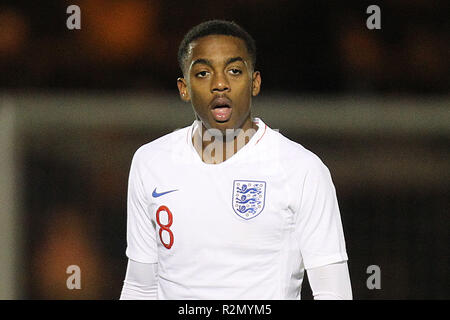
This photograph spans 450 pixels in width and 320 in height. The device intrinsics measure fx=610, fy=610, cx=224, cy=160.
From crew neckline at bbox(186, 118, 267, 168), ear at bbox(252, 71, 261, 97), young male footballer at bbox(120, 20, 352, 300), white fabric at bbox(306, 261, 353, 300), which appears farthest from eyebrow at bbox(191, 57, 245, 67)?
white fabric at bbox(306, 261, 353, 300)

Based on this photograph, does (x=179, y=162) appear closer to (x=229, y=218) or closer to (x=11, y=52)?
(x=229, y=218)

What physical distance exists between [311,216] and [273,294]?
26 centimetres

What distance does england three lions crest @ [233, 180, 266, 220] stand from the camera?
6.08 ft

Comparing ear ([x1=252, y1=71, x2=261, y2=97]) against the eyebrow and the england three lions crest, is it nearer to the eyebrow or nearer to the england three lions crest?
the eyebrow

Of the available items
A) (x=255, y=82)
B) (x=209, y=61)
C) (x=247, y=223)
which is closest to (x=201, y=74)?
(x=209, y=61)

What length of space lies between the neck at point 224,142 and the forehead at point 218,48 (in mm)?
228

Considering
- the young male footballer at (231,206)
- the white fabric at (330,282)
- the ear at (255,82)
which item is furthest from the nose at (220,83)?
the white fabric at (330,282)

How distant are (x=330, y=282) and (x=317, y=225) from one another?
17 cm

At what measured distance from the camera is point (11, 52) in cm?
258

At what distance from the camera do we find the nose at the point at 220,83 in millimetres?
1855

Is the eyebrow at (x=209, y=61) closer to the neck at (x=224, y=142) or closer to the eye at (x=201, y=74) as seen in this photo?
the eye at (x=201, y=74)

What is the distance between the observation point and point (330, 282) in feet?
5.90

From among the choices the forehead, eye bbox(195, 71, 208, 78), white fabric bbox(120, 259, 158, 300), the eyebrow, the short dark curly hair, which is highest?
the short dark curly hair

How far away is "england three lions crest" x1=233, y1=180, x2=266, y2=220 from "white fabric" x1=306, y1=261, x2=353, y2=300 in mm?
246
